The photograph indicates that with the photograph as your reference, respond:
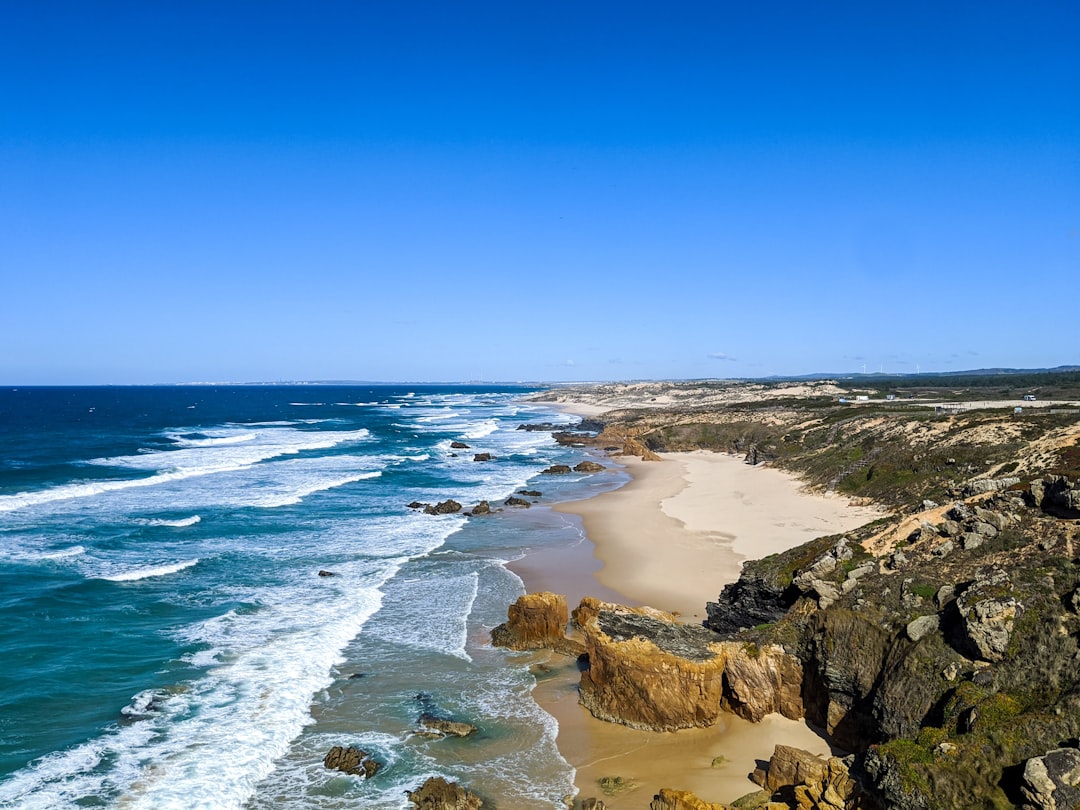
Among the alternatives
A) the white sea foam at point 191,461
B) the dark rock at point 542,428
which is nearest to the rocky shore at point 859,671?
the white sea foam at point 191,461

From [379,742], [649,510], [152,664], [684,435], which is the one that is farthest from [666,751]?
[684,435]

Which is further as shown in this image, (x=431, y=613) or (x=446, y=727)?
(x=431, y=613)

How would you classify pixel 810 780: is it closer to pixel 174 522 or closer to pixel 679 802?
pixel 679 802

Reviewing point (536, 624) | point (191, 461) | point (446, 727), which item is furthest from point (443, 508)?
point (191, 461)

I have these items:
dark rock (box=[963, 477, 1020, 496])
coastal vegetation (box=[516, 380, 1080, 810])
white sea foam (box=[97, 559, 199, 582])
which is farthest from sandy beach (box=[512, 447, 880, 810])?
white sea foam (box=[97, 559, 199, 582])

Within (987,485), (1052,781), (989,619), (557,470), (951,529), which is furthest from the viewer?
(557,470)

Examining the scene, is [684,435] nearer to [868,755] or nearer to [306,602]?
[306,602]
